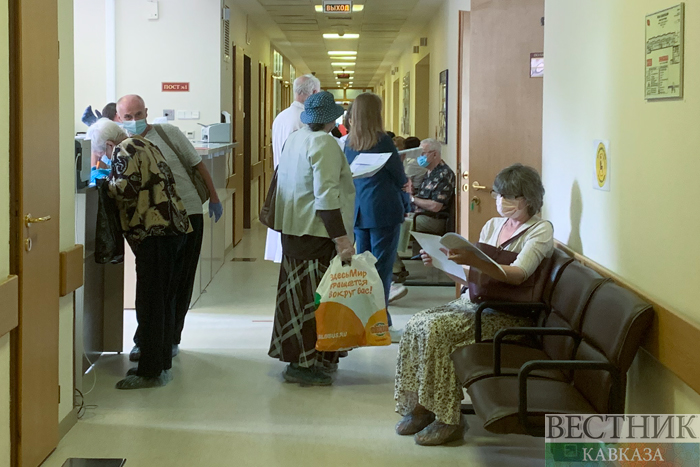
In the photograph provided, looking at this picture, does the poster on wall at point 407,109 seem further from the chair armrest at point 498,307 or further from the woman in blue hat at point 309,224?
the chair armrest at point 498,307

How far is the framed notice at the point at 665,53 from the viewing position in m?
2.27

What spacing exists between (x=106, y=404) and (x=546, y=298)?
2.10 metres

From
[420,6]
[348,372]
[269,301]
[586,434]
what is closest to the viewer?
[586,434]

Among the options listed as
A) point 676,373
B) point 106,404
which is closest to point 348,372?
point 106,404

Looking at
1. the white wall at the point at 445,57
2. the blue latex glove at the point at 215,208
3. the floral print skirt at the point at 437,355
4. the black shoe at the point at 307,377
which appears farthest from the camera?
the white wall at the point at 445,57

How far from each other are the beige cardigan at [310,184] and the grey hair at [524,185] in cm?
87

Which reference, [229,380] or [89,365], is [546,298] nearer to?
[229,380]

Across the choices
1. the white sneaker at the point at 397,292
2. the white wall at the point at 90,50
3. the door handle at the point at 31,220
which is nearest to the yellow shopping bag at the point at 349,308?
the door handle at the point at 31,220

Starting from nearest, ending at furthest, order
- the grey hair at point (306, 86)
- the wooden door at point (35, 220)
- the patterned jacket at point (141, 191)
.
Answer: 1. the wooden door at point (35, 220)
2. the patterned jacket at point (141, 191)
3. the grey hair at point (306, 86)

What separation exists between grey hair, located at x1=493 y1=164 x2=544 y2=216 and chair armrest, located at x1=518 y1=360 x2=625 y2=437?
1.03 metres

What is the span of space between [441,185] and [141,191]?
3.22 meters

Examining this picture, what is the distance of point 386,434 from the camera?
3.47 meters

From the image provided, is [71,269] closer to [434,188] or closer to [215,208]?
[215,208]

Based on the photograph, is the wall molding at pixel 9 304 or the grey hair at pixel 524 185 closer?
the wall molding at pixel 9 304
